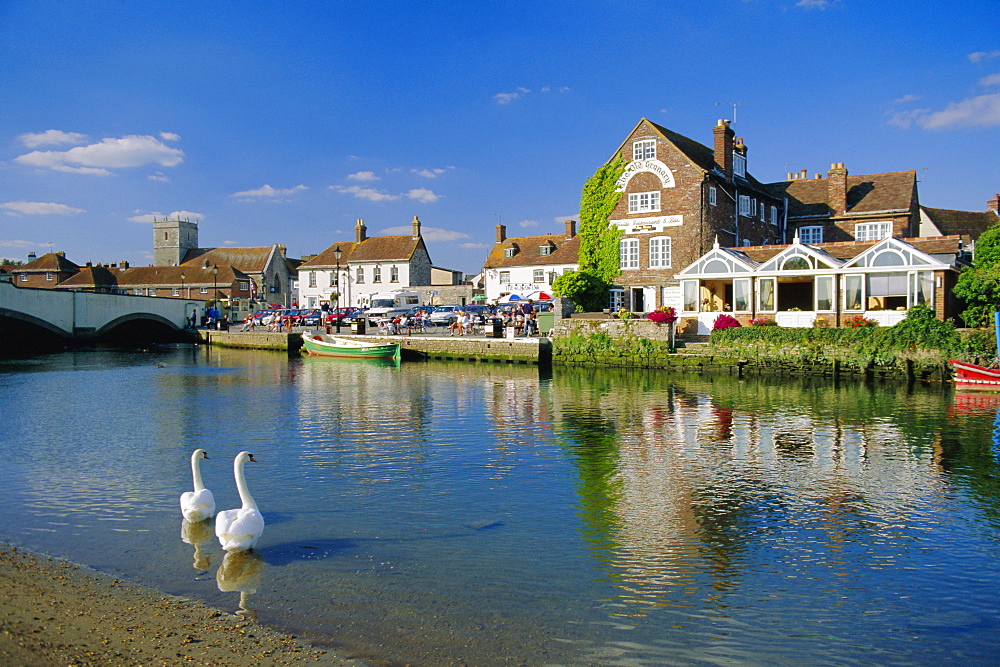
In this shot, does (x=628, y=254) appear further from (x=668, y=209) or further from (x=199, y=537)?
(x=199, y=537)

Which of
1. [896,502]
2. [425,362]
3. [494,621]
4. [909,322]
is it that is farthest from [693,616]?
[425,362]

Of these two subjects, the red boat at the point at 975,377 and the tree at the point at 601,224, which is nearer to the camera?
the red boat at the point at 975,377

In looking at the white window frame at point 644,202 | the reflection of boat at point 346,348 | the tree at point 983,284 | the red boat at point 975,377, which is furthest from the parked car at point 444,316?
the red boat at point 975,377

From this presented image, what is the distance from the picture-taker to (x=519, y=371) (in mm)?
34531

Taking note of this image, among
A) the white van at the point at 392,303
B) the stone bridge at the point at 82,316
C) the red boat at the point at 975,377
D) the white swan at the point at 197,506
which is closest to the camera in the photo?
the white swan at the point at 197,506

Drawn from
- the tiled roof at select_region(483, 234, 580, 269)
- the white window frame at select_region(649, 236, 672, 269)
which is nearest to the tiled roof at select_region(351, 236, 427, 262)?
the tiled roof at select_region(483, 234, 580, 269)

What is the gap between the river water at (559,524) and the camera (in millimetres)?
7039

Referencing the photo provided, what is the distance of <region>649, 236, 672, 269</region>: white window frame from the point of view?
132 ft

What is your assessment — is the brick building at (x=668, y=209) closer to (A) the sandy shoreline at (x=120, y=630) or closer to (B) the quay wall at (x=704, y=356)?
(B) the quay wall at (x=704, y=356)

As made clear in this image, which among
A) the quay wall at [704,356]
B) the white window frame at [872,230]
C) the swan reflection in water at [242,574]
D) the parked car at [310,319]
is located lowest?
the swan reflection in water at [242,574]

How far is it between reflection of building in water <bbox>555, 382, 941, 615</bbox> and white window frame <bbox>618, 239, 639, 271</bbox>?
19920mm

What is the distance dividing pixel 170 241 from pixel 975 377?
300 feet

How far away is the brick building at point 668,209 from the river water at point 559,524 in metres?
19.4

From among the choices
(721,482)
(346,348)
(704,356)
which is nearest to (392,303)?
(346,348)
